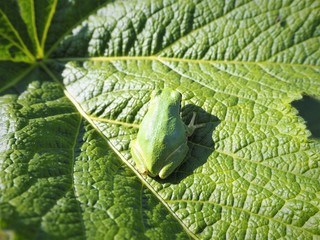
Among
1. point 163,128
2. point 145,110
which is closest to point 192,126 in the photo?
point 163,128

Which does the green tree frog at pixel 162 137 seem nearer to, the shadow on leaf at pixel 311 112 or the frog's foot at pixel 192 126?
the frog's foot at pixel 192 126

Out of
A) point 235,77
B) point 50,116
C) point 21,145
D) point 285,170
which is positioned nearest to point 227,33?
point 235,77

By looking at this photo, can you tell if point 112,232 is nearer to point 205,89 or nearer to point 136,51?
point 205,89

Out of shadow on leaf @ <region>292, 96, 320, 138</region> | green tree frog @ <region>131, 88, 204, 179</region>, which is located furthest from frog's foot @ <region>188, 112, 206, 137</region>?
shadow on leaf @ <region>292, 96, 320, 138</region>

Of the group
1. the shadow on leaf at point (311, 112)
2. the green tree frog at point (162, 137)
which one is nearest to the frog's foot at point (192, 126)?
the green tree frog at point (162, 137)

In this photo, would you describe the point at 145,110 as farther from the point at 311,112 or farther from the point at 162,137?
the point at 311,112

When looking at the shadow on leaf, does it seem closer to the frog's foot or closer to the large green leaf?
the large green leaf
